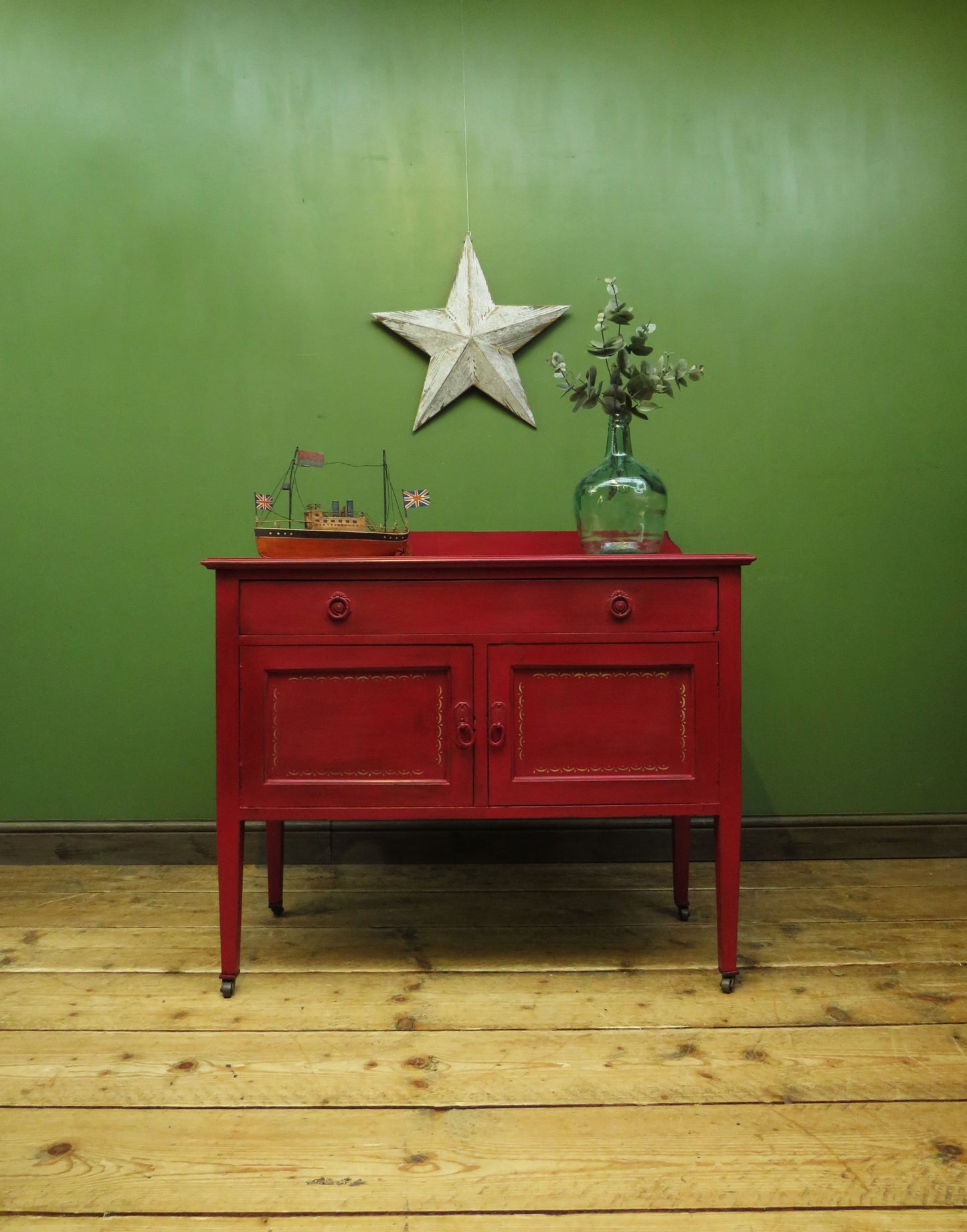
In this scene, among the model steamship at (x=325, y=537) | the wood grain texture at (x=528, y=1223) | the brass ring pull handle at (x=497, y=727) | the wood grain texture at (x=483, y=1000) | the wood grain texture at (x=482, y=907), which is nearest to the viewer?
the wood grain texture at (x=528, y=1223)

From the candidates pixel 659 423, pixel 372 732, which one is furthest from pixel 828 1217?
pixel 659 423

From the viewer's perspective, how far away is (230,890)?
5.02 feet

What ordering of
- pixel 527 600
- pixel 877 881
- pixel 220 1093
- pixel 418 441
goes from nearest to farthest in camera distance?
pixel 220 1093 → pixel 527 600 → pixel 877 881 → pixel 418 441

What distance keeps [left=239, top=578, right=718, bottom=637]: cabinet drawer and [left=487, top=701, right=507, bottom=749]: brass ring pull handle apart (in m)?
0.14

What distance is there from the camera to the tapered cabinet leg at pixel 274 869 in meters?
1.86

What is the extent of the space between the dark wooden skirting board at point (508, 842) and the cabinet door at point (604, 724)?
730 mm

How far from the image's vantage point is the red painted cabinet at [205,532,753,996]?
4.93 feet

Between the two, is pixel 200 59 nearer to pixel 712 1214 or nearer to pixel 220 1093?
pixel 220 1093

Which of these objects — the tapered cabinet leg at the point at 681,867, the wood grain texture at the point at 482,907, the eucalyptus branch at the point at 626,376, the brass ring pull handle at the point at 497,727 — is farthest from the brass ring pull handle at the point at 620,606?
the wood grain texture at the point at 482,907

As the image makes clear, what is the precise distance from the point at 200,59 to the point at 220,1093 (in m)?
2.44

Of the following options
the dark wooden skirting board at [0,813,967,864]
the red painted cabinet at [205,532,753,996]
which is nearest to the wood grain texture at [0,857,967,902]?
the dark wooden skirting board at [0,813,967,864]

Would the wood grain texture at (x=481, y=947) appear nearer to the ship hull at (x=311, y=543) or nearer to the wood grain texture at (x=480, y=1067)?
the wood grain texture at (x=480, y=1067)

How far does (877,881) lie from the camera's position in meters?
2.03

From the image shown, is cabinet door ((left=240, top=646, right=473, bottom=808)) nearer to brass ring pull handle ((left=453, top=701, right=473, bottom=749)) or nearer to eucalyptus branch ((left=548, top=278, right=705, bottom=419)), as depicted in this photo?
brass ring pull handle ((left=453, top=701, right=473, bottom=749))
